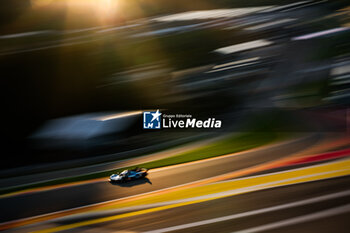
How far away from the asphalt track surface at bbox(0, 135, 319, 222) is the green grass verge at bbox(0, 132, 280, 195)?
0.49 meters

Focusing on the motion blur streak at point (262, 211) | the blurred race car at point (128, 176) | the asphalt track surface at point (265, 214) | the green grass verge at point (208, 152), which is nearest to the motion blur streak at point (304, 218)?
the asphalt track surface at point (265, 214)

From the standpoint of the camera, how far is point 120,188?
8.35 metres

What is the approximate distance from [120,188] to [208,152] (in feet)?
11.7

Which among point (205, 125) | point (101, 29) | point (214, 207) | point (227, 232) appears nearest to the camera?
point (227, 232)

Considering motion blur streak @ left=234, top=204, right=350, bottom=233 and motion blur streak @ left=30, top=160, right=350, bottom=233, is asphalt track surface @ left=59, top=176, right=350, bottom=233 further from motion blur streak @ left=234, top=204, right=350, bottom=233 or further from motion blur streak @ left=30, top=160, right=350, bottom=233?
motion blur streak @ left=30, top=160, right=350, bottom=233

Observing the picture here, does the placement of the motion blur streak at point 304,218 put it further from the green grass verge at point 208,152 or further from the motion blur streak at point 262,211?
the green grass verge at point 208,152

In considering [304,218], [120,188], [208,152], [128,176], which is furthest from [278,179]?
[120,188]

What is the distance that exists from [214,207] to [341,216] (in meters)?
2.60

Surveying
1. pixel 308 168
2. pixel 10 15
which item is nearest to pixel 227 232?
pixel 308 168

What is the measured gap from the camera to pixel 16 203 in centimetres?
828

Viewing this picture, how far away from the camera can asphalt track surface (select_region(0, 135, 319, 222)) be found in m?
7.83

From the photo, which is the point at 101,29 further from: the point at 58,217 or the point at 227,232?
the point at 227,232

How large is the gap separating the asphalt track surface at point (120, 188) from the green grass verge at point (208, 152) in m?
0.49

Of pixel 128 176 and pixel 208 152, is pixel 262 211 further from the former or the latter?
pixel 208 152
